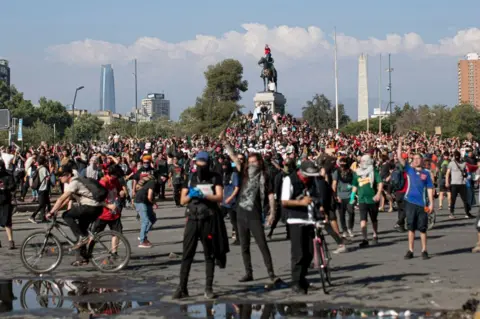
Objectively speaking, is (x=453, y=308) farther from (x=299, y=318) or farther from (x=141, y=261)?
(x=141, y=261)

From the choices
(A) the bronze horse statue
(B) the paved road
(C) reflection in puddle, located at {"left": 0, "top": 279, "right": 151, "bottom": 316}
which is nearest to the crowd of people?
(B) the paved road

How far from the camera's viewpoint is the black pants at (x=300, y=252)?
32.9ft

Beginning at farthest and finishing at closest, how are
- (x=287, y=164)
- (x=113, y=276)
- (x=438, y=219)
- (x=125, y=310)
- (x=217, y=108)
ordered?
(x=217, y=108)
(x=438, y=219)
(x=287, y=164)
(x=113, y=276)
(x=125, y=310)

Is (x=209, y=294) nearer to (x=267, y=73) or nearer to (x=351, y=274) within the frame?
(x=351, y=274)

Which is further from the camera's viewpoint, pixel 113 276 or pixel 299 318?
pixel 113 276

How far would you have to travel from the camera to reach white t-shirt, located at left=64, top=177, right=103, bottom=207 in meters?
12.4

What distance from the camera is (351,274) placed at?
11.6 metres

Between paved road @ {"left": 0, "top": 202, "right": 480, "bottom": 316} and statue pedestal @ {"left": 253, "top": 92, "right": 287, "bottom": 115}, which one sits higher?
statue pedestal @ {"left": 253, "top": 92, "right": 287, "bottom": 115}

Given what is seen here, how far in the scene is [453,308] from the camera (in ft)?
29.3

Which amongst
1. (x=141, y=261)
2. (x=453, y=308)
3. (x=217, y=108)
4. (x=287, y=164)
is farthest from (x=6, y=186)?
(x=217, y=108)

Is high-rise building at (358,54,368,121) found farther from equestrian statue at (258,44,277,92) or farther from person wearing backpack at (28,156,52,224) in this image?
person wearing backpack at (28,156,52,224)

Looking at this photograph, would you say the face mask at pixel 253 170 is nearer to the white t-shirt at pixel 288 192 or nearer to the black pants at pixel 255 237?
the black pants at pixel 255 237

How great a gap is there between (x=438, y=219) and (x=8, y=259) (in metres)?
11.2

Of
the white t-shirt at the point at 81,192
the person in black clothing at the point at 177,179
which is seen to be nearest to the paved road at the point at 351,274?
the white t-shirt at the point at 81,192
